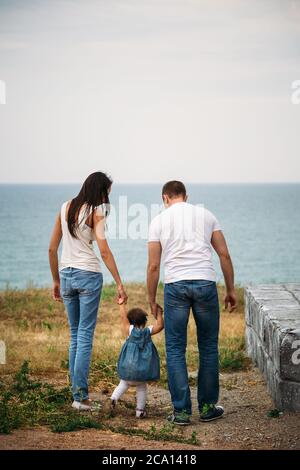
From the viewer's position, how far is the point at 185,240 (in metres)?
6.76

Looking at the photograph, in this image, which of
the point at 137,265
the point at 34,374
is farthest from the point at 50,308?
the point at 137,265

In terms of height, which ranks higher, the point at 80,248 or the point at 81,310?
the point at 80,248

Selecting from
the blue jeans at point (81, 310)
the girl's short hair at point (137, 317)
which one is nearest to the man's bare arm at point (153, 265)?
the girl's short hair at point (137, 317)

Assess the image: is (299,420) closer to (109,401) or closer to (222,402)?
(222,402)

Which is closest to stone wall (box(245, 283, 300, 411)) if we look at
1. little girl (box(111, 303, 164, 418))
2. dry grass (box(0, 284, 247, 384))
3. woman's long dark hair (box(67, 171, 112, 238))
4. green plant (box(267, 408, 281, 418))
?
green plant (box(267, 408, 281, 418))

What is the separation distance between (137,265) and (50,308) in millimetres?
44636

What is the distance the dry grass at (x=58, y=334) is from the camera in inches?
370

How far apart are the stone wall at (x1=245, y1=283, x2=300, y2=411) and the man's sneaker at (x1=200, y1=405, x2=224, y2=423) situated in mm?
551

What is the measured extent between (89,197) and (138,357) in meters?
1.52

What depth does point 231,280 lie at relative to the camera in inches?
274

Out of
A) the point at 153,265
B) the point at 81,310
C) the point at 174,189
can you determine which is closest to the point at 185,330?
the point at 153,265

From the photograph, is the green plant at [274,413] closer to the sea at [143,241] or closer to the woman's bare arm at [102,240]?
the woman's bare arm at [102,240]

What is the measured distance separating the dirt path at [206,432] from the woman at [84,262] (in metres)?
0.56

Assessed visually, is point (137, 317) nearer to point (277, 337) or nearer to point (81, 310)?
point (81, 310)
